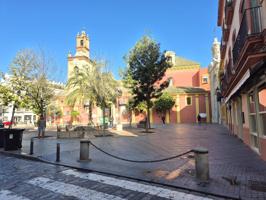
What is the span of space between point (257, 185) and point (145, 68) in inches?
603

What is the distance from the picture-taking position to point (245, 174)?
6.10 meters

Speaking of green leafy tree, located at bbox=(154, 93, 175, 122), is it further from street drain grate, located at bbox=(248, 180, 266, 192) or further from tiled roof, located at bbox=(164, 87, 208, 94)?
street drain grate, located at bbox=(248, 180, 266, 192)

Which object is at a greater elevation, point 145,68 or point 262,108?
point 145,68

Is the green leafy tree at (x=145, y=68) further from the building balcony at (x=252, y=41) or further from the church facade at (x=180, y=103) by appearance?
the church facade at (x=180, y=103)

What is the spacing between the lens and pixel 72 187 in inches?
215

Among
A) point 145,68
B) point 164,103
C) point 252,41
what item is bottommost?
point 252,41

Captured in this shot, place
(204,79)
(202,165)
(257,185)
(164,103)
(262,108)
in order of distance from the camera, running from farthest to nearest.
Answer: (204,79), (164,103), (262,108), (202,165), (257,185)

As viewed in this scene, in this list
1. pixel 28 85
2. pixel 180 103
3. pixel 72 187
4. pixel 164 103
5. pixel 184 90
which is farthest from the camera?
pixel 184 90

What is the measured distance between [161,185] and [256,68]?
3.67 metres

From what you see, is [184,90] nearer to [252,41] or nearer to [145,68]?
[145,68]

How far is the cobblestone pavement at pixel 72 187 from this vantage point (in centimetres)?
482

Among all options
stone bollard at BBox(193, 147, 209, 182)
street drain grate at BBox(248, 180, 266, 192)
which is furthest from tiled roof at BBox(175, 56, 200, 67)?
street drain grate at BBox(248, 180, 266, 192)

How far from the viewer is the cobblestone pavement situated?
190 inches

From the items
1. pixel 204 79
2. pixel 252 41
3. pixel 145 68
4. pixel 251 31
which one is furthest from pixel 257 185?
pixel 204 79
